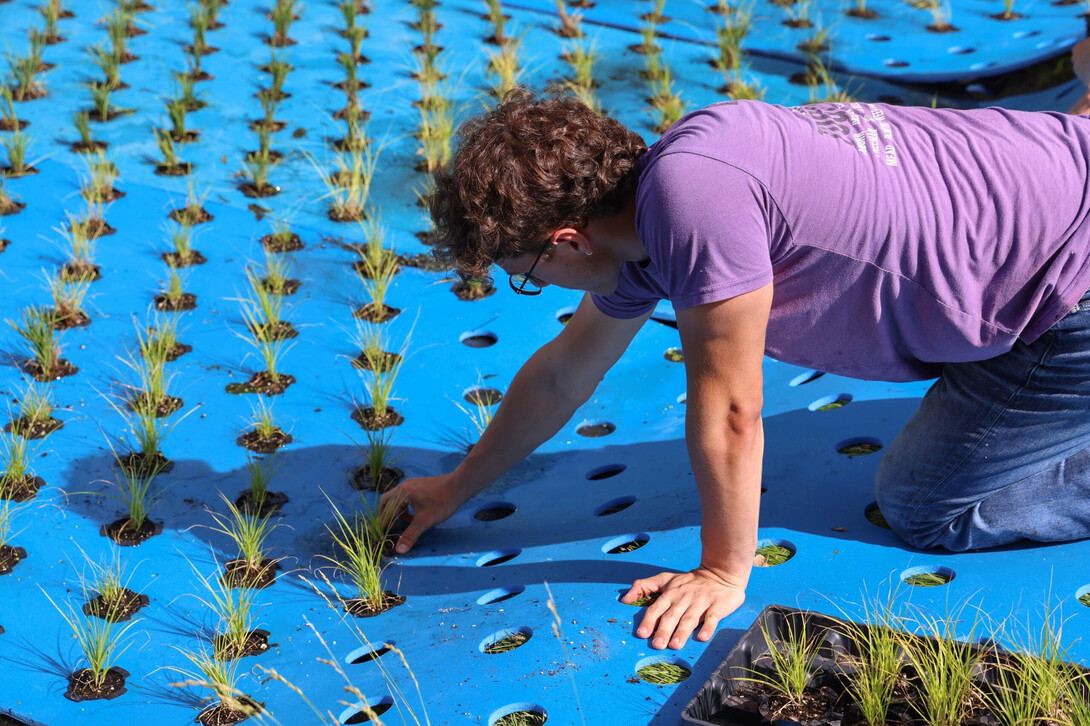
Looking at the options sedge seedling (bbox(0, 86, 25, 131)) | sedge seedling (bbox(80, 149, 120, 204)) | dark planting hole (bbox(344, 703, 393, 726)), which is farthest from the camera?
sedge seedling (bbox(0, 86, 25, 131))

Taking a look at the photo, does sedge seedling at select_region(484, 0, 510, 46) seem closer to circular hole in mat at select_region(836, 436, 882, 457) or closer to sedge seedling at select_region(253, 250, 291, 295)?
sedge seedling at select_region(253, 250, 291, 295)

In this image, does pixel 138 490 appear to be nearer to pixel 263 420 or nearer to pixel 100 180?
pixel 263 420


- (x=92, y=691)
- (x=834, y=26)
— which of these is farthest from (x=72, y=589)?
(x=834, y=26)

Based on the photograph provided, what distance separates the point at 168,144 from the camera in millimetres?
4203

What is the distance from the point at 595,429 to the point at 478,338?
2.01 ft

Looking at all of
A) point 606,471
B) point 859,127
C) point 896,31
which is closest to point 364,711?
point 606,471

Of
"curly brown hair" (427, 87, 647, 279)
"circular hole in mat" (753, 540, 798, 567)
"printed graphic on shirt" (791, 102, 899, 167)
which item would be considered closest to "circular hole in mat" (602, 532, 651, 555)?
"circular hole in mat" (753, 540, 798, 567)

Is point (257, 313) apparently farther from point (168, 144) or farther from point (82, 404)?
point (168, 144)

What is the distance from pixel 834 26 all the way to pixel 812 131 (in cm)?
406

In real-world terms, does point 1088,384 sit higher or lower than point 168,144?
lower

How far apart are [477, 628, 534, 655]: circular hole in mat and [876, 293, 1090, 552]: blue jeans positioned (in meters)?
0.89

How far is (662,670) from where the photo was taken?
2.04m

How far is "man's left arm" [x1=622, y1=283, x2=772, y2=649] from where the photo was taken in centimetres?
185

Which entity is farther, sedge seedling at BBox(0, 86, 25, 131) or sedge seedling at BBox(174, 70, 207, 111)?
sedge seedling at BBox(174, 70, 207, 111)
